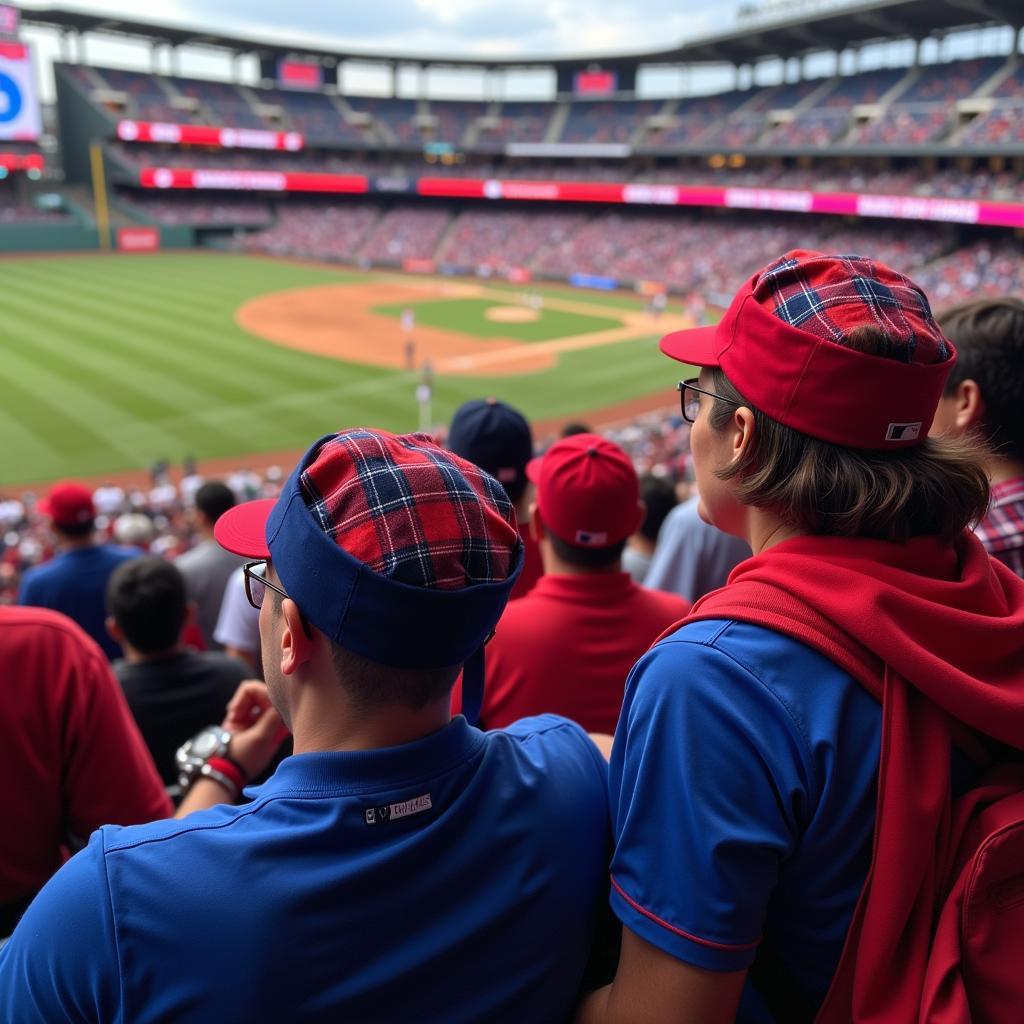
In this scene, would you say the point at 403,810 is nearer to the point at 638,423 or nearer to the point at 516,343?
the point at 638,423

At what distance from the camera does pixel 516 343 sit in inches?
1249

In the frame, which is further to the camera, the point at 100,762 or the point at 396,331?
the point at 396,331

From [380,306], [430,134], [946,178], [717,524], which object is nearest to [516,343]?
[380,306]

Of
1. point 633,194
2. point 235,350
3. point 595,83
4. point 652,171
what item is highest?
point 595,83

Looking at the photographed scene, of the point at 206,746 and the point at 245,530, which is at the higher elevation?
the point at 245,530

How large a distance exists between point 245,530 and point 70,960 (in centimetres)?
85

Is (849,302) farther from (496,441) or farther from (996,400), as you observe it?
(496,441)

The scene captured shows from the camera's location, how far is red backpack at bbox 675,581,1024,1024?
1.48 metres

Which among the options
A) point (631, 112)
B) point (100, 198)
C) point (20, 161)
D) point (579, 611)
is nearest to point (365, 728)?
point (579, 611)

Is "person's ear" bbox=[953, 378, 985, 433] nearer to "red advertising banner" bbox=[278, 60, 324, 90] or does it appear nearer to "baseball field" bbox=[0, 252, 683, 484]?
"baseball field" bbox=[0, 252, 683, 484]

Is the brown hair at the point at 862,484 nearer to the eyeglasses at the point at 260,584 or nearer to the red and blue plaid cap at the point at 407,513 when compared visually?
the red and blue plaid cap at the point at 407,513

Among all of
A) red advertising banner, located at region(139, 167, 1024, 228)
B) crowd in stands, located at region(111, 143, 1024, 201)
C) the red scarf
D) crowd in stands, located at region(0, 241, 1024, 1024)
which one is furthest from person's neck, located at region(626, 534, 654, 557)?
crowd in stands, located at region(111, 143, 1024, 201)

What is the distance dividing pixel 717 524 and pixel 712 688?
1.98 feet

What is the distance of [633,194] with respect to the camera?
2018 inches
